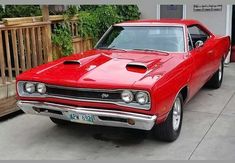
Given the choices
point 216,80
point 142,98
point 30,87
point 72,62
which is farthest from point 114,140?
point 216,80

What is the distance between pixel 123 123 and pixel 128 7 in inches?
260

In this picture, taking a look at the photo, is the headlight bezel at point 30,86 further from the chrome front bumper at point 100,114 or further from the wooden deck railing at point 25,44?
the wooden deck railing at point 25,44

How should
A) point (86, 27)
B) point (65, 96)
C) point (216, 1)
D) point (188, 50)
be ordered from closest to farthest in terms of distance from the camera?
point (65, 96)
point (188, 50)
point (86, 27)
point (216, 1)

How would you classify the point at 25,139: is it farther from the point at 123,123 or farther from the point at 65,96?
the point at 123,123

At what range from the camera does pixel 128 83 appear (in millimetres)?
4023

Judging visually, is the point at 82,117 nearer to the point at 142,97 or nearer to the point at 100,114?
the point at 100,114

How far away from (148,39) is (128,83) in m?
1.74

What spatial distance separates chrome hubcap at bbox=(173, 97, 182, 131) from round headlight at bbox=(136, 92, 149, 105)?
2.74 ft

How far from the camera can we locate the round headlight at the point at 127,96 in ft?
13.2

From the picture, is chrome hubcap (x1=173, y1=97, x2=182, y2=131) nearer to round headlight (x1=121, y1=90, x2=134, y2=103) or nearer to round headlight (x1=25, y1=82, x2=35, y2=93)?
round headlight (x1=121, y1=90, x2=134, y2=103)

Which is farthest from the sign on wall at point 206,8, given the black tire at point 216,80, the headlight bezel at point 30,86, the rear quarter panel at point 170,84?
the headlight bezel at point 30,86

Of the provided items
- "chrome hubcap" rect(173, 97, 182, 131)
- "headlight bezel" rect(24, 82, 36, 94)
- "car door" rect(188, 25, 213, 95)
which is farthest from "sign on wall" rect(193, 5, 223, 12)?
"headlight bezel" rect(24, 82, 36, 94)

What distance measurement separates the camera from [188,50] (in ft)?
17.6

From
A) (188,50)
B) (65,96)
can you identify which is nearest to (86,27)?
(188,50)
